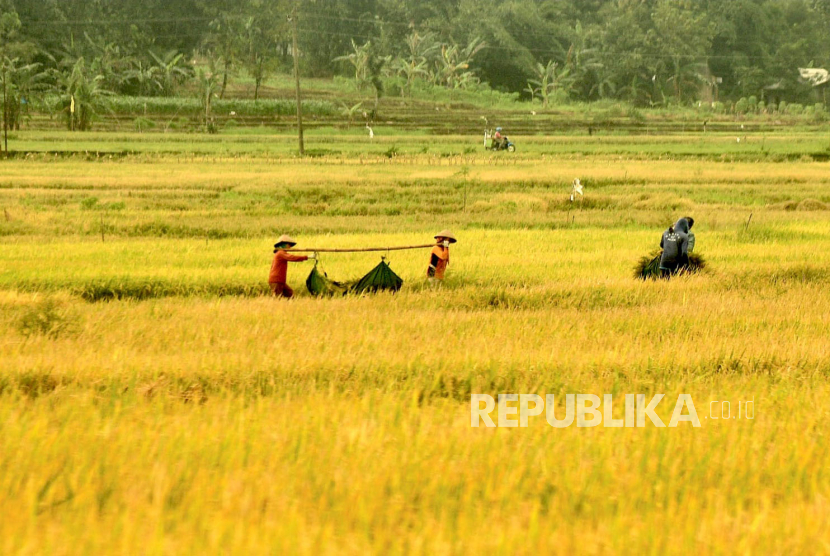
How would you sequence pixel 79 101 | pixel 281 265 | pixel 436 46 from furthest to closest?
1. pixel 436 46
2. pixel 79 101
3. pixel 281 265

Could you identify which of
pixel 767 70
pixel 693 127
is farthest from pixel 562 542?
pixel 767 70

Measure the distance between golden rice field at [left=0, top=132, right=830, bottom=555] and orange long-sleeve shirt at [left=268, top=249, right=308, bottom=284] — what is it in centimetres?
38

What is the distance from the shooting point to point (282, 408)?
4645 millimetres

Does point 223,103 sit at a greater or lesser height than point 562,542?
greater

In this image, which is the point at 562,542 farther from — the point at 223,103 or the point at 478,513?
the point at 223,103

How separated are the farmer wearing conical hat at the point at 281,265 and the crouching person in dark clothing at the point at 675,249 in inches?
160

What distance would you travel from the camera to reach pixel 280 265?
905 centimetres

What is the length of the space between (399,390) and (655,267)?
234 inches

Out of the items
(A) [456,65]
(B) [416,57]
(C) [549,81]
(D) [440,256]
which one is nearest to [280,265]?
(D) [440,256]

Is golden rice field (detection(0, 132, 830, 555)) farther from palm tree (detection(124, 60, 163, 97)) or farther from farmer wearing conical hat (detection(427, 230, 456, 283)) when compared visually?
palm tree (detection(124, 60, 163, 97))

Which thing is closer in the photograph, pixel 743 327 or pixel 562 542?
pixel 562 542

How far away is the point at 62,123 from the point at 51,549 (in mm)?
43268

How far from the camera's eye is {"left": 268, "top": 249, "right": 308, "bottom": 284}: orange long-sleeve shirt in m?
8.91

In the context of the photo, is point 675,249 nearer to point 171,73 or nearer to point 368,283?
point 368,283
